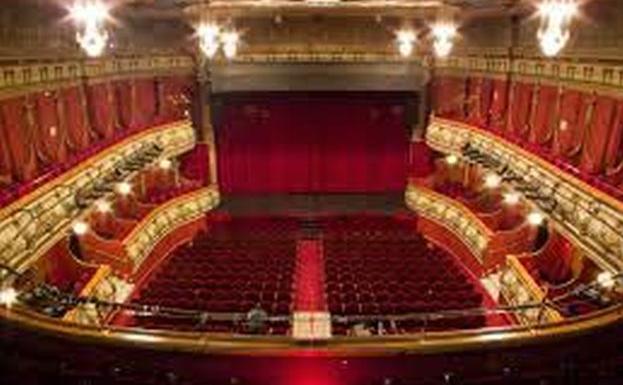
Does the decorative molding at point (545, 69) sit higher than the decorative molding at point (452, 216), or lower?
higher

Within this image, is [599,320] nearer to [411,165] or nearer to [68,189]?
[68,189]

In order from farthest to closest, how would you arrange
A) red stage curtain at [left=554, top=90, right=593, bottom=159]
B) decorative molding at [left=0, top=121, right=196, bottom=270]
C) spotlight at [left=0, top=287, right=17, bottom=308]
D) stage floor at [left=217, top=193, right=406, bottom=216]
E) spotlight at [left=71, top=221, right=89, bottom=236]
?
stage floor at [left=217, top=193, right=406, bottom=216]
red stage curtain at [left=554, top=90, right=593, bottom=159]
spotlight at [left=71, top=221, right=89, bottom=236]
decorative molding at [left=0, top=121, right=196, bottom=270]
spotlight at [left=0, top=287, right=17, bottom=308]

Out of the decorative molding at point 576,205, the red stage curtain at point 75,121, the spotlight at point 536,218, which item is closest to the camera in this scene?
the decorative molding at point 576,205

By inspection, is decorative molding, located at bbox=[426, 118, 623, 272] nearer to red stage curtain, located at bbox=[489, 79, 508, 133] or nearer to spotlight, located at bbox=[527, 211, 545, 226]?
spotlight, located at bbox=[527, 211, 545, 226]

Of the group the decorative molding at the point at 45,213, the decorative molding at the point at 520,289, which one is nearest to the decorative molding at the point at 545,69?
the decorative molding at the point at 520,289

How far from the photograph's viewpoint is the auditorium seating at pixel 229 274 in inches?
510

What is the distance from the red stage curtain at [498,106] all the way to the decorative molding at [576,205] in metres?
0.85

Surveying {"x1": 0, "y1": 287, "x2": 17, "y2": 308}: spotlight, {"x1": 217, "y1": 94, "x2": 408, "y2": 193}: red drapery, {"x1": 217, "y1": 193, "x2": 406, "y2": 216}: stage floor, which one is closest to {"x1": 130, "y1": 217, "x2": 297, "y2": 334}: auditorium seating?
{"x1": 217, "y1": 193, "x2": 406, "y2": 216}: stage floor

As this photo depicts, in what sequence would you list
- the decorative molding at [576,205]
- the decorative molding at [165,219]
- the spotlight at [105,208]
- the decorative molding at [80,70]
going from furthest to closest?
the spotlight at [105,208], the decorative molding at [165,219], the decorative molding at [80,70], the decorative molding at [576,205]

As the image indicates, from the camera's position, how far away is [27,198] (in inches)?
466

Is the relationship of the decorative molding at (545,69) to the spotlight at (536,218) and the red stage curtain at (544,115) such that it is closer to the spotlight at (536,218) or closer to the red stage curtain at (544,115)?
the red stage curtain at (544,115)

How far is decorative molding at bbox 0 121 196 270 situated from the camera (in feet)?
34.9

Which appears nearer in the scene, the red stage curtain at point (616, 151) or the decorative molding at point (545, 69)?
the red stage curtain at point (616, 151)

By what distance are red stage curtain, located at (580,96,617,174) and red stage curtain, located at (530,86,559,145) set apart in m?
1.95
